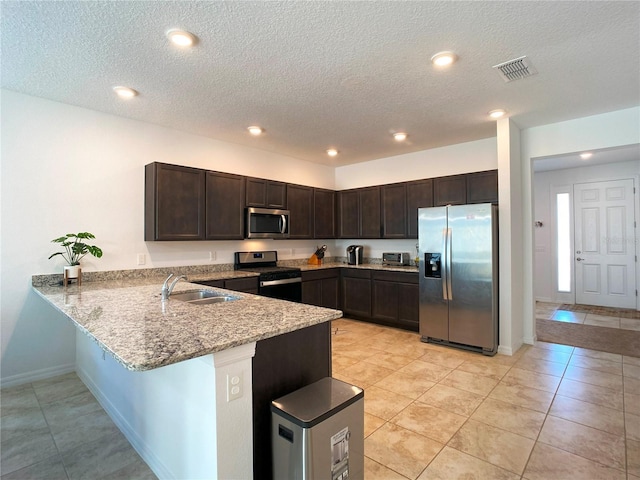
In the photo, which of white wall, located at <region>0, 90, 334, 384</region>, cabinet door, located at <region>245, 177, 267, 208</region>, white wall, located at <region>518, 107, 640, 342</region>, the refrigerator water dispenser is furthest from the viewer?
cabinet door, located at <region>245, 177, 267, 208</region>

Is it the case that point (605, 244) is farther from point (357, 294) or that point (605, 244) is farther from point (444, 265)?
point (357, 294)

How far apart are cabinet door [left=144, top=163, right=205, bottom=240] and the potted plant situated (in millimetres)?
576

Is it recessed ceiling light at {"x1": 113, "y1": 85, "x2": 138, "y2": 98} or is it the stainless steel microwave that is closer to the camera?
recessed ceiling light at {"x1": 113, "y1": 85, "x2": 138, "y2": 98}

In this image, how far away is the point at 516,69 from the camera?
2.59 m

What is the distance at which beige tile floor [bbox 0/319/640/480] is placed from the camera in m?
→ 1.92

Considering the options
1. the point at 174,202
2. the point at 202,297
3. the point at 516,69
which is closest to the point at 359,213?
the point at 174,202

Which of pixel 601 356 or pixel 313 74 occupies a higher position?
pixel 313 74

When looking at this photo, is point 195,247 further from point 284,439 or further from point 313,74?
point 284,439

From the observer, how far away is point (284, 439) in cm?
144

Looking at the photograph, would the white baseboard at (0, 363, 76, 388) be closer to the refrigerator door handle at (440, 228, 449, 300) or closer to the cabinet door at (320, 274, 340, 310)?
the cabinet door at (320, 274, 340, 310)

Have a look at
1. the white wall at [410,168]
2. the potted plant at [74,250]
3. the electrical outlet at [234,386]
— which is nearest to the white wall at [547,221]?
Answer: the white wall at [410,168]

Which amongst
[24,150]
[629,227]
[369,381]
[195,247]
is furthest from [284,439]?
[629,227]

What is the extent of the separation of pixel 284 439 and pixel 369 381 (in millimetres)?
1753

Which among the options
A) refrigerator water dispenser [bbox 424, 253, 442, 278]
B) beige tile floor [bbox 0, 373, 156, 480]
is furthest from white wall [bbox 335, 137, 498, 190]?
beige tile floor [bbox 0, 373, 156, 480]
